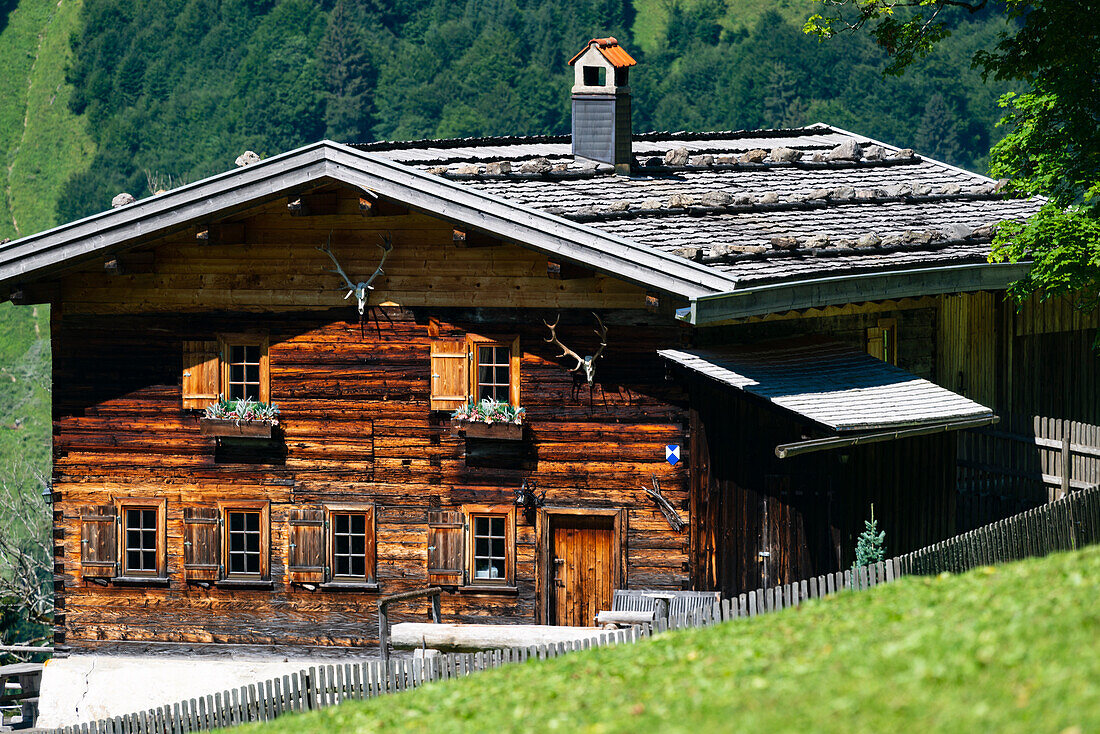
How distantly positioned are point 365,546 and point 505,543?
6.10 ft

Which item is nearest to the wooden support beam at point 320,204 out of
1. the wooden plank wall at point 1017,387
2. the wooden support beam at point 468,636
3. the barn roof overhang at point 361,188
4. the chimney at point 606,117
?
the barn roof overhang at point 361,188

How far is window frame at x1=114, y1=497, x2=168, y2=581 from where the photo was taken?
68.1ft

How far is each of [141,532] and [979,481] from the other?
→ 11.2 metres

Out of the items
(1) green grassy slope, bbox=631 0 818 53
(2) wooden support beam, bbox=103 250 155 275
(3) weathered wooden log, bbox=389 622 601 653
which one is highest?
(1) green grassy slope, bbox=631 0 818 53

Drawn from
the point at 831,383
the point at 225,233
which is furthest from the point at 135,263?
the point at 831,383

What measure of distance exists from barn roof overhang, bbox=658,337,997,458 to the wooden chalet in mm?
60

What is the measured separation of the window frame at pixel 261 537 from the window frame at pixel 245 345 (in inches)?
53.9

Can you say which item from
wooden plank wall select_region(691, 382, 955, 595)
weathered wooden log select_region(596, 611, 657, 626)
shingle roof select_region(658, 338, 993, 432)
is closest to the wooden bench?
weathered wooden log select_region(596, 611, 657, 626)

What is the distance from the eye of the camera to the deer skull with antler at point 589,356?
1923 cm

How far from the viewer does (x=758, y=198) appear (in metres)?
21.8

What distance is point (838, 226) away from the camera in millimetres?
21328

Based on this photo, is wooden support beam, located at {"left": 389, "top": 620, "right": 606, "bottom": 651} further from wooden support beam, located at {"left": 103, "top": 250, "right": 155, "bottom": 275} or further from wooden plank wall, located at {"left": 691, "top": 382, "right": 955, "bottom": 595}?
wooden support beam, located at {"left": 103, "top": 250, "right": 155, "bottom": 275}

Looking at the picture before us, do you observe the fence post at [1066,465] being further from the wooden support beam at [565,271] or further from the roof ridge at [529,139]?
the roof ridge at [529,139]

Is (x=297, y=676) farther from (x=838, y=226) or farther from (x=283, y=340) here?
(x=838, y=226)
